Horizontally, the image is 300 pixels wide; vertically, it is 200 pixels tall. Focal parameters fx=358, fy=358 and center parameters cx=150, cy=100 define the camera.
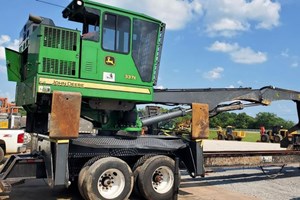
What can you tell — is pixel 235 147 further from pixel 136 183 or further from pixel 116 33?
pixel 116 33

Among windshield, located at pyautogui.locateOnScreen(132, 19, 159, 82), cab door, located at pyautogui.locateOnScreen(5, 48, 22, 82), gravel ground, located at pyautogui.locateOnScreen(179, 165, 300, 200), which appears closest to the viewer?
windshield, located at pyautogui.locateOnScreen(132, 19, 159, 82)

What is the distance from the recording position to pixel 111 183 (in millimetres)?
7426

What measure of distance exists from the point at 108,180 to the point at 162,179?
1.40m

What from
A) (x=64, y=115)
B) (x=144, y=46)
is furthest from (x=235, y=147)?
(x=64, y=115)

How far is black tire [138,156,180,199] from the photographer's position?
306 inches

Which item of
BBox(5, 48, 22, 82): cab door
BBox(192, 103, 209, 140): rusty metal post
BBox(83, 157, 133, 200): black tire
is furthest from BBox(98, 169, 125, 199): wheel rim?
BBox(5, 48, 22, 82): cab door

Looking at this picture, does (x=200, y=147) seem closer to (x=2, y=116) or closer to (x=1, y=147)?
(x=1, y=147)

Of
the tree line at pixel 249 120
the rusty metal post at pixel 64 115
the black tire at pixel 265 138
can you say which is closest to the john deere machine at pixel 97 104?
the rusty metal post at pixel 64 115

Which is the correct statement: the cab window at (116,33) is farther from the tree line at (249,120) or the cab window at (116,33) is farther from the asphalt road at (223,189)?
the tree line at (249,120)

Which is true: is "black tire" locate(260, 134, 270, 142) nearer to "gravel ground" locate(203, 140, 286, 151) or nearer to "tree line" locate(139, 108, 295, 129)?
"gravel ground" locate(203, 140, 286, 151)

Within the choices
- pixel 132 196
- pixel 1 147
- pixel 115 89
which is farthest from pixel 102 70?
pixel 1 147

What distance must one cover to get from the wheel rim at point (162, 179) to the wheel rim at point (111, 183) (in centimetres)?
85

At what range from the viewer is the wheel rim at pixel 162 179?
8.02 m

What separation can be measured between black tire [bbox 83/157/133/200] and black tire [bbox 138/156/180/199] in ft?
1.15
